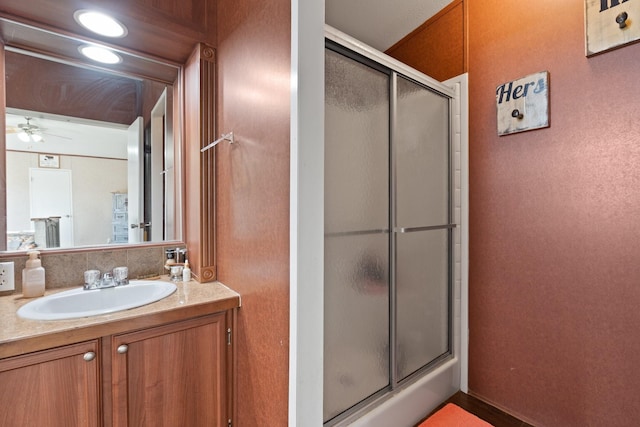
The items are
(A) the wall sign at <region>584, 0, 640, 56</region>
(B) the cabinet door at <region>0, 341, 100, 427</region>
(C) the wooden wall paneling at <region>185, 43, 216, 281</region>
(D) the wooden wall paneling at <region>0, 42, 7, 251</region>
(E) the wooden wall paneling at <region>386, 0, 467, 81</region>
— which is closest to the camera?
(B) the cabinet door at <region>0, 341, 100, 427</region>

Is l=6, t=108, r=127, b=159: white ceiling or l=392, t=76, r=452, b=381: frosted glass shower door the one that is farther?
l=392, t=76, r=452, b=381: frosted glass shower door

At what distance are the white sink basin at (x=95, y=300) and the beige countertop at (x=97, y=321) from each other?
3cm

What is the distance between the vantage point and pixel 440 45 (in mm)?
1949

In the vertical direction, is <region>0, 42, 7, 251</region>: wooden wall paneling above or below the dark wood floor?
above

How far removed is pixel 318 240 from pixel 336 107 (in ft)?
2.09

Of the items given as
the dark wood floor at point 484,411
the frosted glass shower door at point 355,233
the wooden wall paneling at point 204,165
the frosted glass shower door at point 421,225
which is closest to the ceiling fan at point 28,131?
the wooden wall paneling at point 204,165

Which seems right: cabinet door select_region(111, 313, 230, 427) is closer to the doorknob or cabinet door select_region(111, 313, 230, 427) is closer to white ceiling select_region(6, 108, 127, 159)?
the doorknob

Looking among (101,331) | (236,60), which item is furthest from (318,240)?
(236,60)

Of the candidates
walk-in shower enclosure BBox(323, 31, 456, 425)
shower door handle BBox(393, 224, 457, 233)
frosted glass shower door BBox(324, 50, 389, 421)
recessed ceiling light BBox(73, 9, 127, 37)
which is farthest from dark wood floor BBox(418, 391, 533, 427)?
recessed ceiling light BBox(73, 9, 127, 37)

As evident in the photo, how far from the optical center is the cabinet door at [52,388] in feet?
2.91

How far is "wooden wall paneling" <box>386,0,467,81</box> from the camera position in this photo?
1.84 meters

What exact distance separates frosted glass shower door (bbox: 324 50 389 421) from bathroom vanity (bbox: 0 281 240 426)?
0.49 m

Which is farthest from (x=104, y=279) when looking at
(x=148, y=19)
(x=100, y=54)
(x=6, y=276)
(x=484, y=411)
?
(x=484, y=411)

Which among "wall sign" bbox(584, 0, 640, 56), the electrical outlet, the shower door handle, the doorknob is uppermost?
"wall sign" bbox(584, 0, 640, 56)
